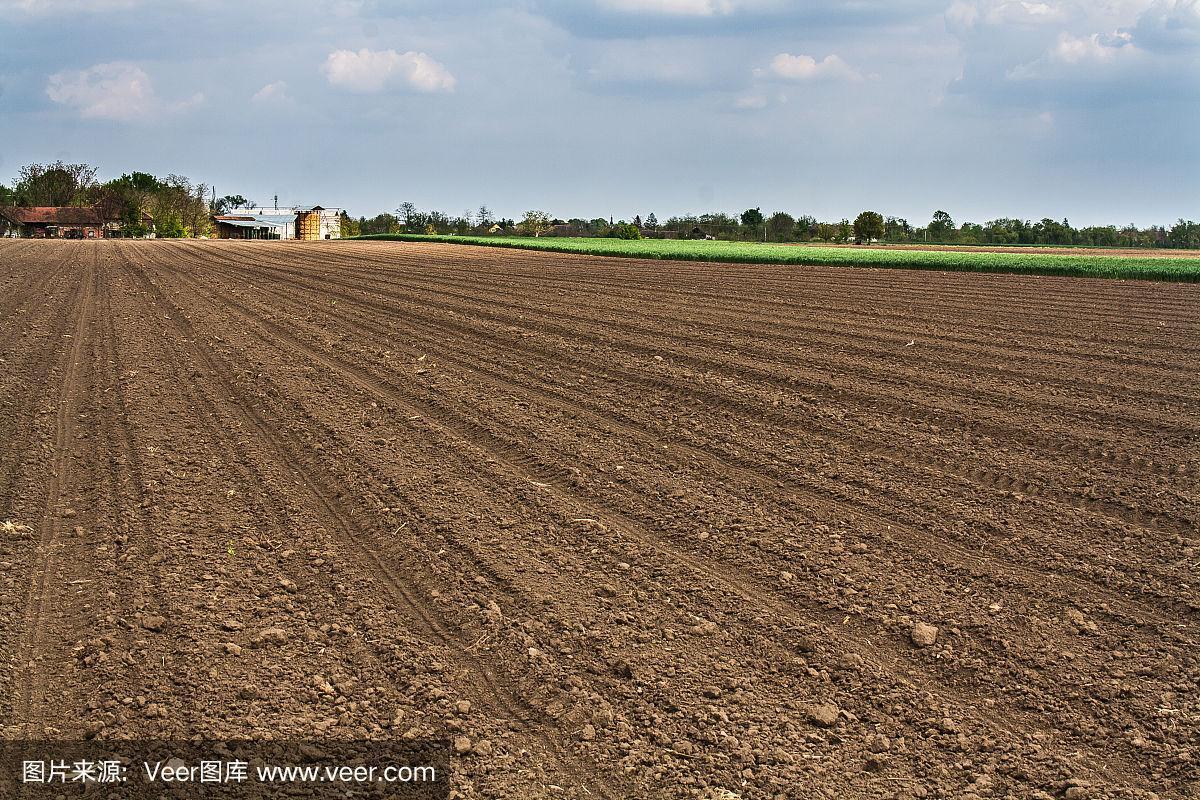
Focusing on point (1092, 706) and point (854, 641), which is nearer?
point (1092, 706)

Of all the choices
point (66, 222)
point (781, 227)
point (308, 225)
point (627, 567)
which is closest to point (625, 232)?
point (781, 227)

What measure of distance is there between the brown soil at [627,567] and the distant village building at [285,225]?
117161 mm

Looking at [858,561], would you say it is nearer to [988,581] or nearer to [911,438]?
[988,581]

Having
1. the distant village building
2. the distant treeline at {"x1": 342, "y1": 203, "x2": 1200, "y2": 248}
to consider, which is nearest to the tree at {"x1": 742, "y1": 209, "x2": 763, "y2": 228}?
the distant treeline at {"x1": 342, "y1": 203, "x2": 1200, "y2": 248}

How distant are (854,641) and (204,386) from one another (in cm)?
854

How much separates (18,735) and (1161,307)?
24619 mm

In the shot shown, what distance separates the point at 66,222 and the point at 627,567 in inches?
5705

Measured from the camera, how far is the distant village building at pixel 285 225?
12519cm

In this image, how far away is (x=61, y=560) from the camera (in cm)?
594

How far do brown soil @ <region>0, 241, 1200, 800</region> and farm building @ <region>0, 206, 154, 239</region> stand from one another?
13003 centimetres

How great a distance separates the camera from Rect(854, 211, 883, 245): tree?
325 feet

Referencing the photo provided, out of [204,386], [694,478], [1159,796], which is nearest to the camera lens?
[1159,796]

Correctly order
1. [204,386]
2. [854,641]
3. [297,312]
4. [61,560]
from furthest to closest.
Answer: [297,312], [204,386], [61,560], [854,641]

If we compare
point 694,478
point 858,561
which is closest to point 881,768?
point 858,561
